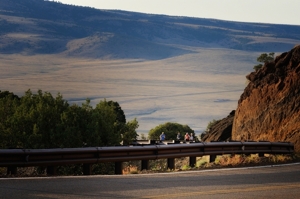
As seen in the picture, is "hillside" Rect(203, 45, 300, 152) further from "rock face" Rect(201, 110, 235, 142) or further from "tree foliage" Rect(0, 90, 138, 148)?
"tree foliage" Rect(0, 90, 138, 148)

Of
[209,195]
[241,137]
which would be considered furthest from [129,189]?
[241,137]

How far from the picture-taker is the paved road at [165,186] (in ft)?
41.4

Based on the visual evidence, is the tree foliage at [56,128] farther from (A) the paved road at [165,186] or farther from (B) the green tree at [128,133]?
(A) the paved road at [165,186]

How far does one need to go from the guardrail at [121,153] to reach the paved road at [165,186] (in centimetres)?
114

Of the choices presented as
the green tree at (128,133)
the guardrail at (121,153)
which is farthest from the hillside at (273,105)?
the green tree at (128,133)

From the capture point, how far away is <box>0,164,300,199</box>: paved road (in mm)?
12630

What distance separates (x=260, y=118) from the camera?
2527cm

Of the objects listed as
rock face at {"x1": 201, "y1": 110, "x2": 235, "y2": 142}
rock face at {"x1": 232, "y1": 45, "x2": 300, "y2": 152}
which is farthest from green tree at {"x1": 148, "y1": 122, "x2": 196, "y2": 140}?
rock face at {"x1": 232, "y1": 45, "x2": 300, "y2": 152}

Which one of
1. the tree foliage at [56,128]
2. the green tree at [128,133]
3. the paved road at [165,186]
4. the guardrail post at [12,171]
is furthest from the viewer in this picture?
the green tree at [128,133]

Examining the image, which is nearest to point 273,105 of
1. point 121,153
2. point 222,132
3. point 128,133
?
point 121,153

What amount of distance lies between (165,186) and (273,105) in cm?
1150

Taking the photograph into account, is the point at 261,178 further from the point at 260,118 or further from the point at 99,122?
the point at 99,122

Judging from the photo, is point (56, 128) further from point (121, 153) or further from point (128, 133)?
point (121, 153)

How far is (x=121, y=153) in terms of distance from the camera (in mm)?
17328
